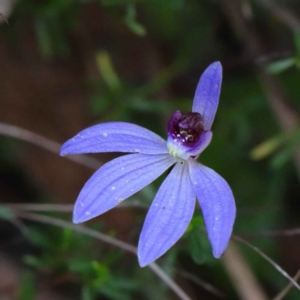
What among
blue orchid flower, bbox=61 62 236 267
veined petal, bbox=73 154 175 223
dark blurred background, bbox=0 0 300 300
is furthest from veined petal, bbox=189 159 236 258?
dark blurred background, bbox=0 0 300 300

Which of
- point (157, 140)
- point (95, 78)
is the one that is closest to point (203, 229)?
point (157, 140)

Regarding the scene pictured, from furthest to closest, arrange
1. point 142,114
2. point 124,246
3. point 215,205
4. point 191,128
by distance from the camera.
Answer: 1. point 142,114
2. point 124,246
3. point 191,128
4. point 215,205

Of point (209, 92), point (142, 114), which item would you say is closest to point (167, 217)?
point (209, 92)

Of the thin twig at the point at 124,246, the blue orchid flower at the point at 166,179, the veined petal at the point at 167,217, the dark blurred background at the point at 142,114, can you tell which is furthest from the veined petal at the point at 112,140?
the dark blurred background at the point at 142,114

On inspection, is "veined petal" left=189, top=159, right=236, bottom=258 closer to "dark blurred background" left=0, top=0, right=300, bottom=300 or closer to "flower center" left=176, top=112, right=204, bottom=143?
"flower center" left=176, top=112, right=204, bottom=143

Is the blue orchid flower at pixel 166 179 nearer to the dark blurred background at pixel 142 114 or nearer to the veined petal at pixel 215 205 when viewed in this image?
the veined petal at pixel 215 205

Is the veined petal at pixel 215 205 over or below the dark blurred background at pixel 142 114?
below

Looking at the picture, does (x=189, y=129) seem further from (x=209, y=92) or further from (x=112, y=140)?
(x=112, y=140)

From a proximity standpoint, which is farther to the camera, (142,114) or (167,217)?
(142,114)

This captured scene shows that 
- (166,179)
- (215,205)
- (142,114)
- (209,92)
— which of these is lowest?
(215,205)
